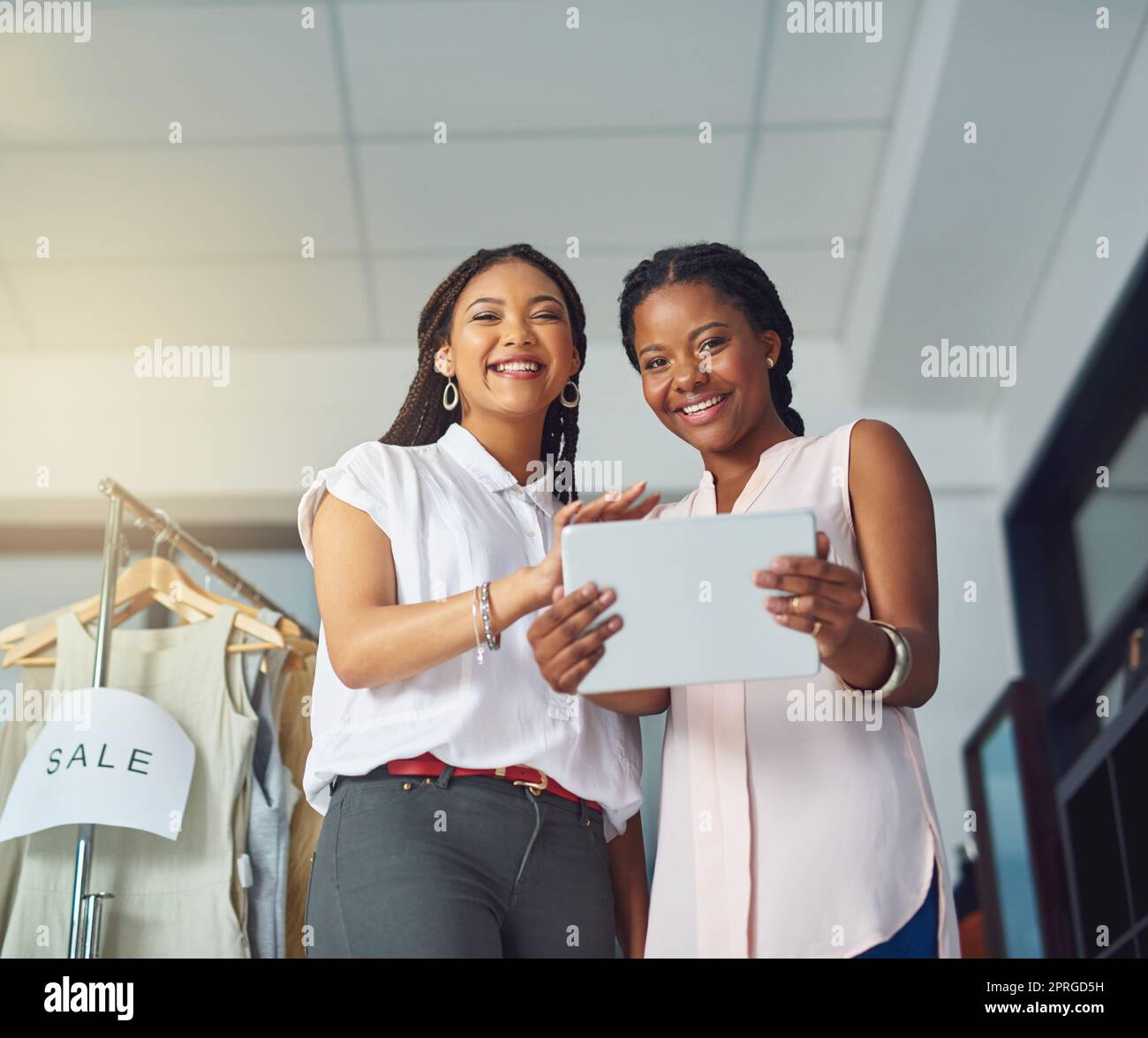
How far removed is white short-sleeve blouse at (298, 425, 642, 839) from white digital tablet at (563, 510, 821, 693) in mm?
175

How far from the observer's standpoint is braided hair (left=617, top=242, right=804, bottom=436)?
151 centimetres

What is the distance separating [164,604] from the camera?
2.29m

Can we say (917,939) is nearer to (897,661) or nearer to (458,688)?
(897,661)

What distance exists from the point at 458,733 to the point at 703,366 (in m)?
0.53

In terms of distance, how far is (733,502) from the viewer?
55.6 inches

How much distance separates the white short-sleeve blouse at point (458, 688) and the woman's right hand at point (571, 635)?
0.14 m

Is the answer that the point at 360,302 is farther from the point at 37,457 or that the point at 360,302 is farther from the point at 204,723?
the point at 204,723

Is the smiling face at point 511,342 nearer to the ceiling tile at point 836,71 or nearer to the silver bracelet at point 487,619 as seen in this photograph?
the silver bracelet at point 487,619

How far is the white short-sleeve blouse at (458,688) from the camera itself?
120 centimetres

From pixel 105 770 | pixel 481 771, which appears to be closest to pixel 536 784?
pixel 481 771

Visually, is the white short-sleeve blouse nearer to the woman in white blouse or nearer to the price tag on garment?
the woman in white blouse
